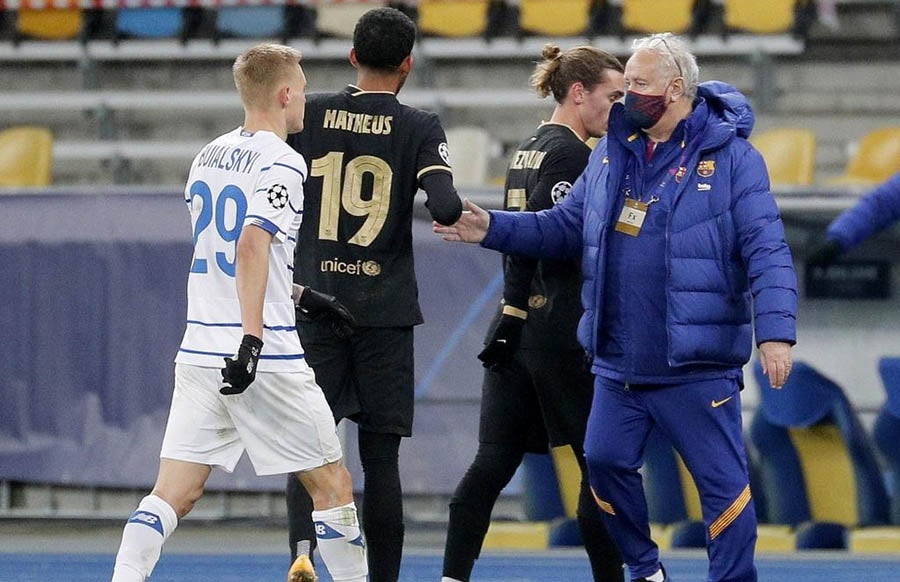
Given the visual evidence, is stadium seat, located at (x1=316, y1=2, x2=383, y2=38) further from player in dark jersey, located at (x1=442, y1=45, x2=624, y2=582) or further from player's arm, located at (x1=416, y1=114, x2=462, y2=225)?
player's arm, located at (x1=416, y1=114, x2=462, y2=225)

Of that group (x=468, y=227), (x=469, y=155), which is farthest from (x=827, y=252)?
(x=469, y=155)

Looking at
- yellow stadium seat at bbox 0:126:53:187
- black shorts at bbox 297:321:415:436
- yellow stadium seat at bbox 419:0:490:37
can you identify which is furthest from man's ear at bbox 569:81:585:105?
yellow stadium seat at bbox 419:0:490:37

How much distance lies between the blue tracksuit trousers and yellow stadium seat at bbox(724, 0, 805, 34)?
9254 millimetres

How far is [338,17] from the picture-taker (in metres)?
15.6

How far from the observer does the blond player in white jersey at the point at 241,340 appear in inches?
212

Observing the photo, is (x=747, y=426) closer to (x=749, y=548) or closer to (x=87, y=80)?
(x=749, y=548)

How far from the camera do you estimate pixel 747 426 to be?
10461mm

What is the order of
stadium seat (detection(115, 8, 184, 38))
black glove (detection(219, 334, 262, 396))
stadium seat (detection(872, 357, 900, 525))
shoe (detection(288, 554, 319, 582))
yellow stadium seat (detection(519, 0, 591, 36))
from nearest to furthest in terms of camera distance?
1. black glove (detection(219, 334, 262, 396))
2. shoe (detection(288, 554, 319, 582))
3. stadium seat (detection(872, 357, 900, 525))
4. yellow stadium seat (detection(519, 0, 591, 36))
5. stadium seat (detection(115, 8, 184, 38))

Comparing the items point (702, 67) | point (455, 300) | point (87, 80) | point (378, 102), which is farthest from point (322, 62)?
point (378, 102)

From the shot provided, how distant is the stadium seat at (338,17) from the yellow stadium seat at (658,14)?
91.6 inches

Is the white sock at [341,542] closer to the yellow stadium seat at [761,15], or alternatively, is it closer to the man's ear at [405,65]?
the man's ear at [405,65]

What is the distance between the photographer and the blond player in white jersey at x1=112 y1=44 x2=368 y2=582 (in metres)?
5.39

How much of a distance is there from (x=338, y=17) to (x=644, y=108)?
33.0 feet

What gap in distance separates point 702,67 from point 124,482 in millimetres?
6717
